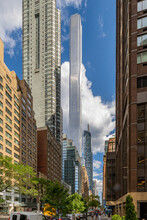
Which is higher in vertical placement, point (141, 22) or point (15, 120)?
point (141, 22)

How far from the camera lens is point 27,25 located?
175 m

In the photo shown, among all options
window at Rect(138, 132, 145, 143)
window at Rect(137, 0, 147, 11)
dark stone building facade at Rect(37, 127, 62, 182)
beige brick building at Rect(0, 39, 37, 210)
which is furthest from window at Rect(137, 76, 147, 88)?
dark stone building facade at Rect(37, 127, 62, 182)

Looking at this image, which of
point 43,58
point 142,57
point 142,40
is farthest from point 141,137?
point 43,58

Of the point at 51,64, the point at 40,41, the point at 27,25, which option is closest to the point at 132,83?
the point at 51,64

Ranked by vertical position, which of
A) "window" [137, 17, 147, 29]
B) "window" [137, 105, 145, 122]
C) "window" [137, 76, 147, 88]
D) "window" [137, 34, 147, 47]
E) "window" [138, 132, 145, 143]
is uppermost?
"window" [137, 17, 147, 29]

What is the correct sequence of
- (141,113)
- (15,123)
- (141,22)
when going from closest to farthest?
(141,113), (141,22), (15,123)

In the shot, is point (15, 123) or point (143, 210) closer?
point (143, 210)

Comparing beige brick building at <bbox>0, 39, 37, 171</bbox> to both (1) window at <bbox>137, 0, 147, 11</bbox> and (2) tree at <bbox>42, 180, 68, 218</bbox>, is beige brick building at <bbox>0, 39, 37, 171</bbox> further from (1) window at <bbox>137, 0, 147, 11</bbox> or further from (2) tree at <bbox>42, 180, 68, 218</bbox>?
(1) window at <bbox>137, 0, 147, 11</bbox>

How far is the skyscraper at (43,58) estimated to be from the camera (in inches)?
6196

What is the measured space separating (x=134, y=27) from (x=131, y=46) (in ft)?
10.3

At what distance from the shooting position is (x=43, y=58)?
166m

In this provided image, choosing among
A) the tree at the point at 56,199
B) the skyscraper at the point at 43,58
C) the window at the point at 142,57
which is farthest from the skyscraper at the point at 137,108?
the skyscraper at the point at 43,58

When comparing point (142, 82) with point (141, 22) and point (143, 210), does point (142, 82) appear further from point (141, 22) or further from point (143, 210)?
point (143, 210)

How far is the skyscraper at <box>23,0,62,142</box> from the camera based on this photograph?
516 feet
